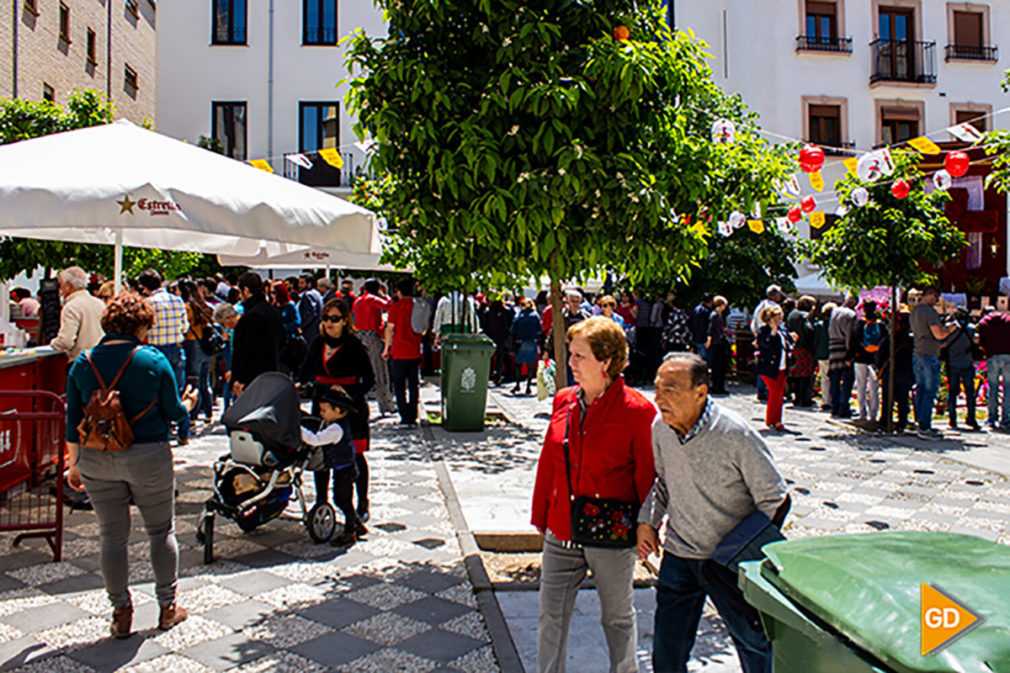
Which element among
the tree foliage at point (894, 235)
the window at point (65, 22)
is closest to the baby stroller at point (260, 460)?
the tree foliage at point (894, 235)

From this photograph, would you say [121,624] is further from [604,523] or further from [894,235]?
[894,235]

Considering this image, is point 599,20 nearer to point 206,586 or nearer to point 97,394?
point 97,394

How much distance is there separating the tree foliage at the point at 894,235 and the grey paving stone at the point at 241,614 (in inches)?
358

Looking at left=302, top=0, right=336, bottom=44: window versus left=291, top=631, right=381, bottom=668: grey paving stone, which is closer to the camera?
left=291, top=631, right=381, bottom=668: grey paving stone

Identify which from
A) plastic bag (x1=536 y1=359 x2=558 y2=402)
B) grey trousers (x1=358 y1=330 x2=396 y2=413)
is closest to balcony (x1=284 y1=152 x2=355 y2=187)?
grey trousers (x1=358 y1=330 x2=396 y2=413)

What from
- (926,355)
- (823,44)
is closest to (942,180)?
→ (926,355)

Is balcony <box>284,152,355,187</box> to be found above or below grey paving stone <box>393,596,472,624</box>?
above

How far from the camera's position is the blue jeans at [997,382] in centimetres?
1194

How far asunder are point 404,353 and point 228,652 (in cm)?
741

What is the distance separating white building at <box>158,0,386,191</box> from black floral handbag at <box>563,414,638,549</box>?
25767mm

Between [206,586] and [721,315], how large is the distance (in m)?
12.2

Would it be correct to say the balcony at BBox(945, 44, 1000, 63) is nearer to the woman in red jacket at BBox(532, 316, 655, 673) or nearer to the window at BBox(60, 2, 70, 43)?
the window at BBox(60, 2, 70, 43)

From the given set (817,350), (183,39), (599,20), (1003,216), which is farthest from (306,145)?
(599,20)

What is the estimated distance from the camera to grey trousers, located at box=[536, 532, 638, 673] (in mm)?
3541
